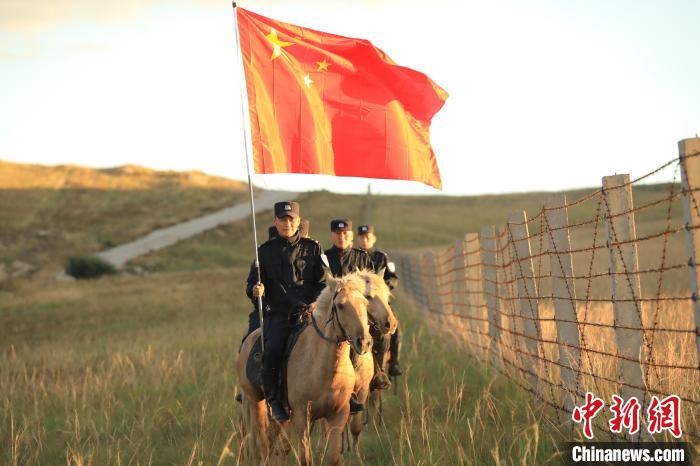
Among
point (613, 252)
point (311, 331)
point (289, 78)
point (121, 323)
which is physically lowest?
point (121, 323)

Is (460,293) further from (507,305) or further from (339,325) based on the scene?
(339,325)

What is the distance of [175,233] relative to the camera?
73.5 metres

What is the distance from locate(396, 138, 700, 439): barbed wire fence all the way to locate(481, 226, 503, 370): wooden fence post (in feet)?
0.06

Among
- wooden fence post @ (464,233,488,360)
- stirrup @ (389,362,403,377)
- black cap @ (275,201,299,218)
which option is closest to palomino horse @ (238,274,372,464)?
black cap @ (275,201,299,218)

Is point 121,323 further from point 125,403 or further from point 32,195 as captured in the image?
point 32,195

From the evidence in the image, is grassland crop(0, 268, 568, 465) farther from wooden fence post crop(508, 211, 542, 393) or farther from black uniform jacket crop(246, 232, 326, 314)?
black uniform jacket crop(246, 232, 326, 314)

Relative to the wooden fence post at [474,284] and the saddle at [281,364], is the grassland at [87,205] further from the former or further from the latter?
the saddle at [281,364]

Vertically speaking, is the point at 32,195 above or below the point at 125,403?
above

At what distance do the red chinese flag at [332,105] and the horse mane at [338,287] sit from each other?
1.96 metres

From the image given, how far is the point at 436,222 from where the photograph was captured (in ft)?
259

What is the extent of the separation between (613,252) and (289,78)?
4280mm

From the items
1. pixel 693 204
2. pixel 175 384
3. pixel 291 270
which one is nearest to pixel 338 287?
pixel 291 270

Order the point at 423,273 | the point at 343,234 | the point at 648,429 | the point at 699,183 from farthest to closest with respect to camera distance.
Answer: the point at 423,273
the point at 343,234
the point at 648,429
the point at 699,183

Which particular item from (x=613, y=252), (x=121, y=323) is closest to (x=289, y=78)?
(x=613, y=252)
